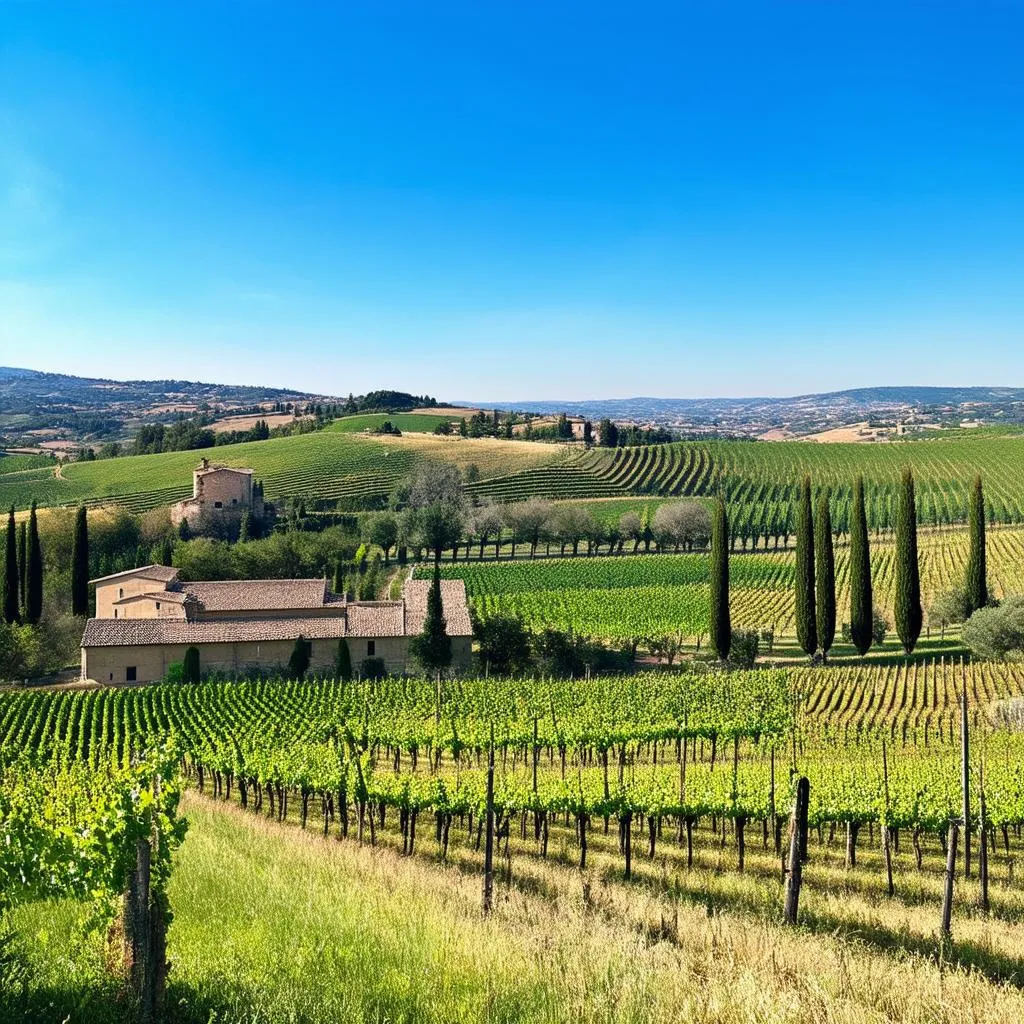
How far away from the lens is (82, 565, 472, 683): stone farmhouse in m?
39.6

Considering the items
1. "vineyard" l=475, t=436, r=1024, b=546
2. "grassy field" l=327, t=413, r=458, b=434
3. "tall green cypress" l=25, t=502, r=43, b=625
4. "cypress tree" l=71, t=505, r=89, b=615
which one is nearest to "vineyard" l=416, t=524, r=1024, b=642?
"vineyard" l=475, t=436, r=1024, b=546

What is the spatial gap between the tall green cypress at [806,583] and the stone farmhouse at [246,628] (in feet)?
49.7

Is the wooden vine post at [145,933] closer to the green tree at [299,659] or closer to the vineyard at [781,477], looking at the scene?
the green tree at [299,659]

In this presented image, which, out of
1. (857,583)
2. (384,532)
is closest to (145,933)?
(857,583)

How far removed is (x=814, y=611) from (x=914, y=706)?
9.45 meters

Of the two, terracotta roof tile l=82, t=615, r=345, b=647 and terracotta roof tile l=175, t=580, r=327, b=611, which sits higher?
terracotta roof tile l=175, t=580, r=327, b=611

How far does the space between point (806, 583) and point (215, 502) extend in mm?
52411

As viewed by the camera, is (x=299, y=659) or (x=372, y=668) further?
(x=372, y=668)

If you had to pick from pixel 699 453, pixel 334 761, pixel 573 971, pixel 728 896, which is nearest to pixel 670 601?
pixel 334 761

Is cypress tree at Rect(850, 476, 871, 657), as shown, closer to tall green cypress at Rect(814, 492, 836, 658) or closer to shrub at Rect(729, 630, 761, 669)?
tall green cypress at Rect(814, 492, 836, 658)

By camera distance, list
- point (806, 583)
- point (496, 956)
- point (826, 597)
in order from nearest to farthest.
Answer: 1. point (496, 956)
2. point (826, 597)
3. point (806, 583)

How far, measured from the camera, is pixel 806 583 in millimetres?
39094

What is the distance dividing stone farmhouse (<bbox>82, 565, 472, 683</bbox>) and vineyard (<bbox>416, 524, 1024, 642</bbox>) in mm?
6440

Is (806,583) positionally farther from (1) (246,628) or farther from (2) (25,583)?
(2) (25,583)
